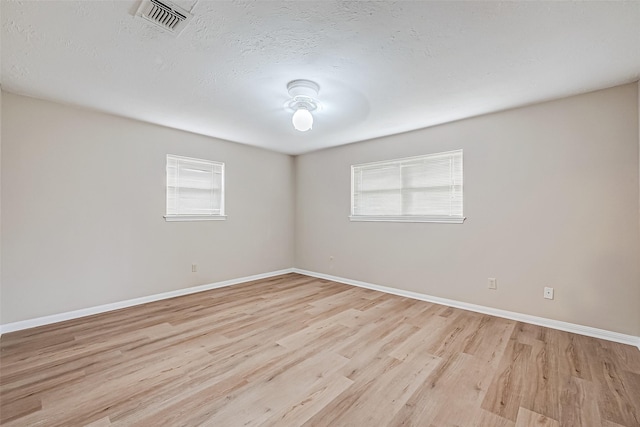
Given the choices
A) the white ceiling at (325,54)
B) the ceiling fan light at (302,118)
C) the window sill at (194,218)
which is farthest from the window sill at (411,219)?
the window sill at (194,218)

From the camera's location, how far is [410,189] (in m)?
3.98

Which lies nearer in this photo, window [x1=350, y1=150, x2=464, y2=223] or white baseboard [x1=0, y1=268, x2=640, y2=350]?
white baseboard [x1=0, y1=268, x2=640, y2=350]

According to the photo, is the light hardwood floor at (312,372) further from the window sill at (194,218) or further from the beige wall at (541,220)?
the window sill at (194,218)

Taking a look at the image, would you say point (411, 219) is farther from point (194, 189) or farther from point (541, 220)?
point (194, 189)

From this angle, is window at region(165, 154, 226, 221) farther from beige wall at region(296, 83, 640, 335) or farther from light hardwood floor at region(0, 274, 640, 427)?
beige wall at region(296, 83, 640, 335)

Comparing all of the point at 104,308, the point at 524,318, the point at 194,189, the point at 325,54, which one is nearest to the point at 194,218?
the point at 194,189

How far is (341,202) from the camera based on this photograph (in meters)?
4.77

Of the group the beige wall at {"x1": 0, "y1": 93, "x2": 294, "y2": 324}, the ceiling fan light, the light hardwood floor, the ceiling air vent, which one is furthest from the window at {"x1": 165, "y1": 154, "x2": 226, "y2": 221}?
the ceiling air vent

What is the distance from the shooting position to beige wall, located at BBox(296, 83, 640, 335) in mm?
2533

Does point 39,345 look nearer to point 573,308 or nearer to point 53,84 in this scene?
point 53,84

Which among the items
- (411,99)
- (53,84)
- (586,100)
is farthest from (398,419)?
(53,84)

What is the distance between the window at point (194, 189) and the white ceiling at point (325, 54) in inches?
38.9

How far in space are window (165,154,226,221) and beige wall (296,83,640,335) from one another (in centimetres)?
271

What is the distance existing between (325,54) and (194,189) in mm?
2973
